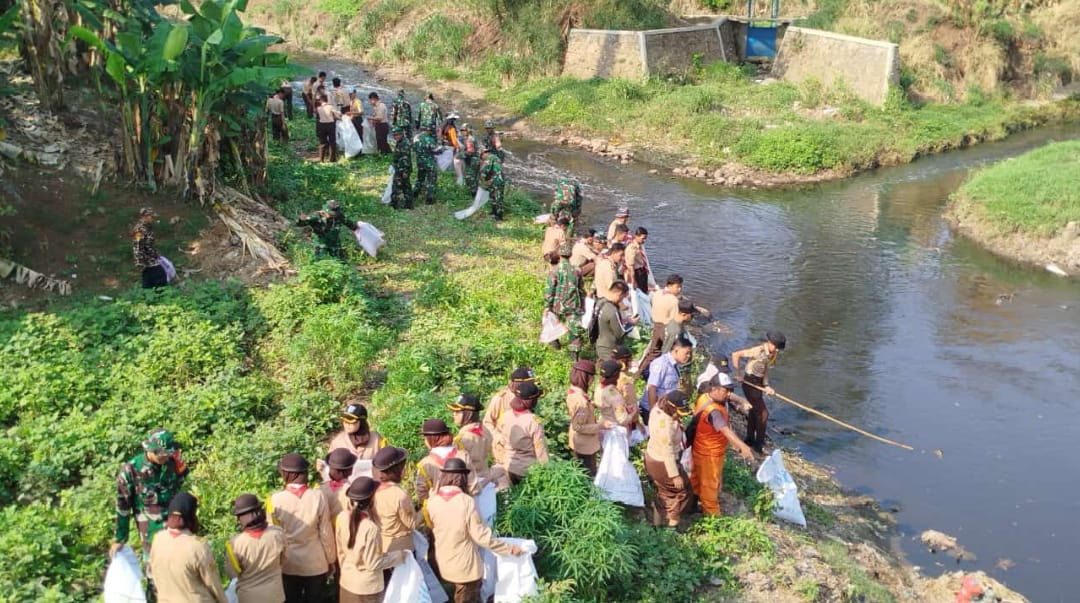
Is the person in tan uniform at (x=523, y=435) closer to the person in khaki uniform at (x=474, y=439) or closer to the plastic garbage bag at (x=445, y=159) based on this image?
the person in khaki uniform at (x=474, y=439)

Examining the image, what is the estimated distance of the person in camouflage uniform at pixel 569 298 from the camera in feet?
33.5

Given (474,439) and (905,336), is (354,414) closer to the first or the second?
(474,439)

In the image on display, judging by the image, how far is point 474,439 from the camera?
660 cm

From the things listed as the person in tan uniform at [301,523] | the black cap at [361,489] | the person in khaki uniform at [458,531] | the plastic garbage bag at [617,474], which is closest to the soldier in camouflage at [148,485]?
the person in tan uniform at [301,523]

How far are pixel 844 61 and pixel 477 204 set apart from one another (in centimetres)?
1377

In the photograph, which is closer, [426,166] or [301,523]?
[301,523]

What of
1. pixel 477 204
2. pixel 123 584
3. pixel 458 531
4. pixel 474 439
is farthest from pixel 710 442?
pixel 477 204

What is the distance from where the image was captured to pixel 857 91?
24047 mm

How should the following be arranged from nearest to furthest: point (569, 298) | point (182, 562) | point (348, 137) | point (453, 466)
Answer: point (182, 562)
point (453, 466)
point (569, 298)
point (348, 137)

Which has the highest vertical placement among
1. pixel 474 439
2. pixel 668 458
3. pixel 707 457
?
pixel 474 439

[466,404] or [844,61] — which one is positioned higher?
[844,61]

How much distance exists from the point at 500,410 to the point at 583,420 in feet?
2.30

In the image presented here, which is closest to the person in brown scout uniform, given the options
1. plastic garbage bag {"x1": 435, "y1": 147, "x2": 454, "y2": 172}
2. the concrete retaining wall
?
plastic garbage bag {"x1": 435, "y1": 147, "x2": 454, "y2": 172}

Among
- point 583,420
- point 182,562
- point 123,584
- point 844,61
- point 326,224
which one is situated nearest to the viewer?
point 182,562
